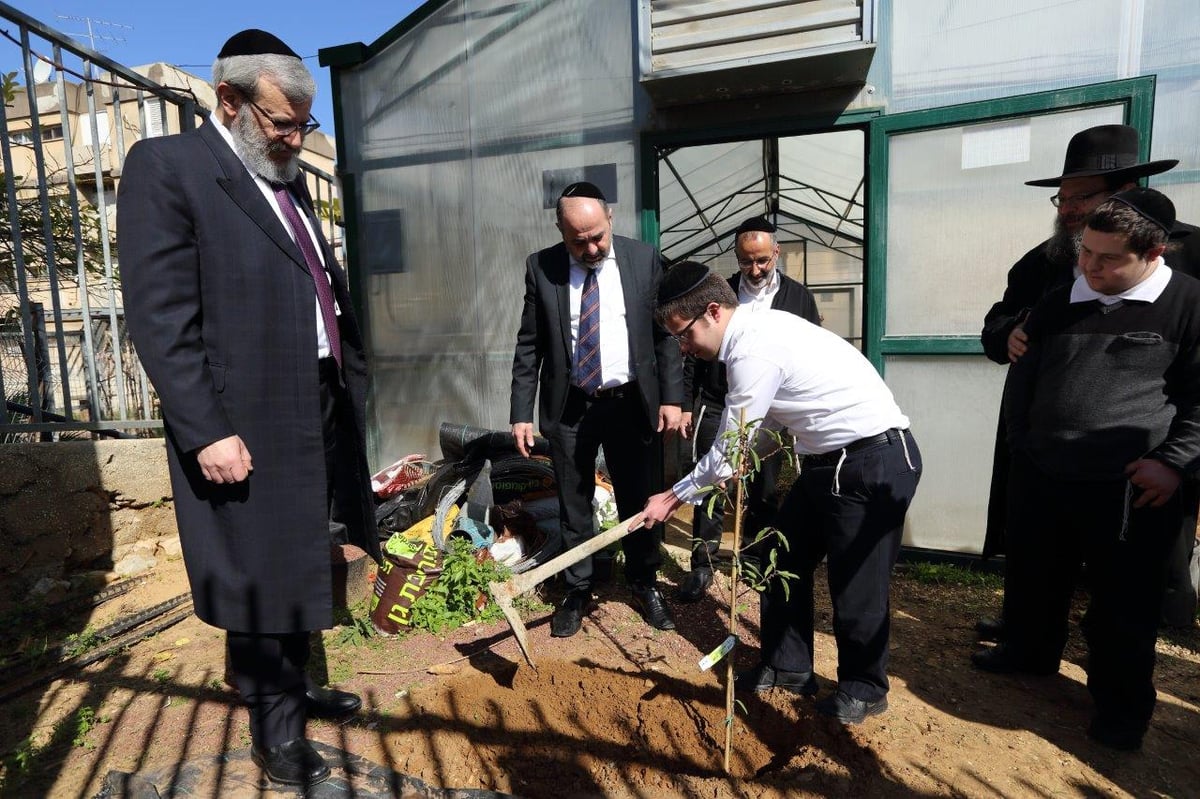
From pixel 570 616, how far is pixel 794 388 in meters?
1.71

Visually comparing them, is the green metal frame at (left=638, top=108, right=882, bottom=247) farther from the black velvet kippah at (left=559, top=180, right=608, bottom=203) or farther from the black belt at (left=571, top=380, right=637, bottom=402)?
the black belt at (left=571, top=380, right=637, bottom=402)

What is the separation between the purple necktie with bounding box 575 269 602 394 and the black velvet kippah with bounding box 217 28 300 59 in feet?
5.20

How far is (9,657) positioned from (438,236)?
10.7 ft

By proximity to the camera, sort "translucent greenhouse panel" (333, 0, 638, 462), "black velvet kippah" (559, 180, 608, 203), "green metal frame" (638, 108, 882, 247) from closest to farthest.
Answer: "black velvet kippah" (559, 180, 608, 203) → "green metal frame" (638, 108, 882, 247) → "translucent greenhouse panel" (333, 0, 638, 462)

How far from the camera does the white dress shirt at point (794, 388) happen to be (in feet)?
7.79

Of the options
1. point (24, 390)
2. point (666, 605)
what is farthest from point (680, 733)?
point (24, 390)

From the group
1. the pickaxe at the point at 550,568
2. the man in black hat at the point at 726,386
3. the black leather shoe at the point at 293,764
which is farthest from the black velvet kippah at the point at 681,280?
the black leather shoe at the point at 293,764

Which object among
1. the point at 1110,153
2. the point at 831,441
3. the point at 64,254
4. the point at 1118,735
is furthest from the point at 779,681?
the point at 64,254

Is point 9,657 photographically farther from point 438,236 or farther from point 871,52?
point 871,52

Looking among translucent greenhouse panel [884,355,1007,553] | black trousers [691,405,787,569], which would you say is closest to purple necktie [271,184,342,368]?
black trousers [691,405,787,569]

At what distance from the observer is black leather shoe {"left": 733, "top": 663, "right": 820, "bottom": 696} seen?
2842 mm

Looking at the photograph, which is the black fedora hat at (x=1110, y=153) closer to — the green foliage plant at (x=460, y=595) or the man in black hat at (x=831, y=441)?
the man in black hat at (x=831, y=441)

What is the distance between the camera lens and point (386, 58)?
4926 mm

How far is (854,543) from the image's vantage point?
2.54 meters
